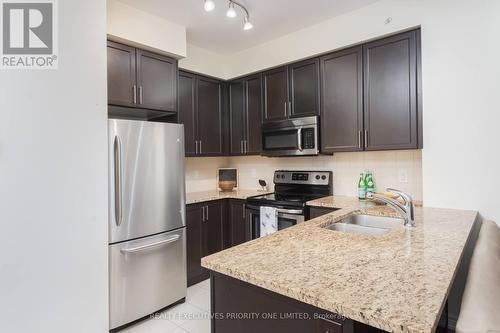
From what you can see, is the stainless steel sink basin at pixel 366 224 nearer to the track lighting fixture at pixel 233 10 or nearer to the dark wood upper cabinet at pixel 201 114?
the track lighting fixture at pixel 233 10

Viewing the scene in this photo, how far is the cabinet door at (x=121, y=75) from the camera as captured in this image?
237 centimetres

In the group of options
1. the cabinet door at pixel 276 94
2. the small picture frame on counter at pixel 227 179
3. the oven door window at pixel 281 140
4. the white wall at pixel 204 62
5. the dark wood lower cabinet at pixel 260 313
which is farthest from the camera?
the small picture frame on counter at pixel 227 179

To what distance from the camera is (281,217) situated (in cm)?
284

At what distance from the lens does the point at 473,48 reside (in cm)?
204

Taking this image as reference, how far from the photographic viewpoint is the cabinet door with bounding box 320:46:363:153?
2617 millimetres

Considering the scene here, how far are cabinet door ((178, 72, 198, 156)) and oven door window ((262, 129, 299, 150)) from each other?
86cm

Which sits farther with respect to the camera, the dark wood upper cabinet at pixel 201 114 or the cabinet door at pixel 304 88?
the dark wood upper cabinet at pixel 201 114

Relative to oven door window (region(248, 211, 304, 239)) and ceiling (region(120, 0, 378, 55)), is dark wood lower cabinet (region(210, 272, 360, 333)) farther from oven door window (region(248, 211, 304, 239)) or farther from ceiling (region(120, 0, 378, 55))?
ceiling (region(120, 0, 378, 55))

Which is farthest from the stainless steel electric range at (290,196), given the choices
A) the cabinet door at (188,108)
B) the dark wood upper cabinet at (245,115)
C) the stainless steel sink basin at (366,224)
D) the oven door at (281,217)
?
the cabinet door at (188,108)

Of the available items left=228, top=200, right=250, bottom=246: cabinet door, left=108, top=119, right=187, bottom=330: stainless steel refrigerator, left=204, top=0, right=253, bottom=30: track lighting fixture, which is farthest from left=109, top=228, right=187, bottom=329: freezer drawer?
left=204, top=0, right=253, bottom=30: track lighting fixture

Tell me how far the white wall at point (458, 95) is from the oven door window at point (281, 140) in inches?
48.1

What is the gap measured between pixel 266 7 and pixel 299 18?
41 cm
